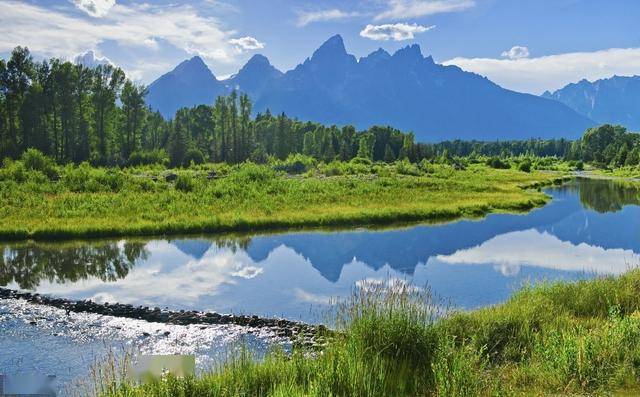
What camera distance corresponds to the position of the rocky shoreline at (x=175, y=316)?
594 inches

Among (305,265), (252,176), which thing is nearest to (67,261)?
(305,265)

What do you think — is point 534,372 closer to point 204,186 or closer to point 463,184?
point 204,186

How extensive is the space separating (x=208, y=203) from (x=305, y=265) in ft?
52.4

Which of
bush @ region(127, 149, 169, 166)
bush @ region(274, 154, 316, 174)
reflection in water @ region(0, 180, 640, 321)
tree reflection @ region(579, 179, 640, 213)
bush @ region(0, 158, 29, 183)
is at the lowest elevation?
reflection in water @ region(0, 180, 640, 321)

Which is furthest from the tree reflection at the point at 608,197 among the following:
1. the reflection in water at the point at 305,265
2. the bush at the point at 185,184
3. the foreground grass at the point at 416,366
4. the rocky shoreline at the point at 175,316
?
the foreground grass at the point at 416,366

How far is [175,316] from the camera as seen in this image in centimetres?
1664

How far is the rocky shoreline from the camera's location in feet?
49.5

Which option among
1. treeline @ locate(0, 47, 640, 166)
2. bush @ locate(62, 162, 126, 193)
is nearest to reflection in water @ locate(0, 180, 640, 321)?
bush @ locate(62, 162, 126, 193)

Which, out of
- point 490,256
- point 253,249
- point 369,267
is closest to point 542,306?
point 369,267

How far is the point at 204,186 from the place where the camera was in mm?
47406

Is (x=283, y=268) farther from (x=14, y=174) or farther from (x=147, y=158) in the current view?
(x=147, y=158)

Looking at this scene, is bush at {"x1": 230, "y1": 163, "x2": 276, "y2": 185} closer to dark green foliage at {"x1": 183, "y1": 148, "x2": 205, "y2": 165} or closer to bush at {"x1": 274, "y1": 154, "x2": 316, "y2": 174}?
bush at {"x1": 274, "y1": 154, "x2": 316, "y2": 174}

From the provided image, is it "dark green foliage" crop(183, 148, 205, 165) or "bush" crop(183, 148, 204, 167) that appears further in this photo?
"dark green foliage" crop(183, 148, 205, 165)

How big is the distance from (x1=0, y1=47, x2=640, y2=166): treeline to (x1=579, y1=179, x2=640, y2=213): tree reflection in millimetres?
46852
